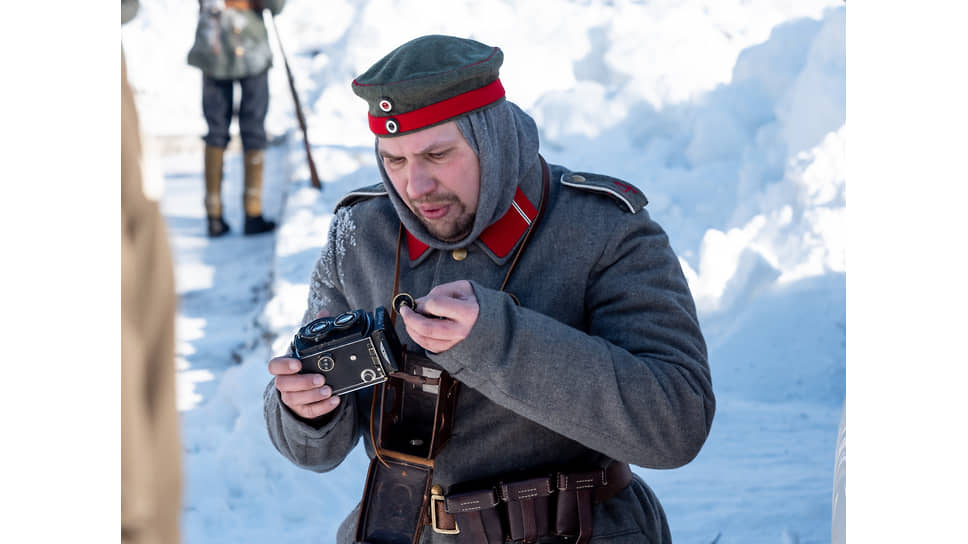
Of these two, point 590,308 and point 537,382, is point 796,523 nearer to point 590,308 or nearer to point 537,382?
point 590,308

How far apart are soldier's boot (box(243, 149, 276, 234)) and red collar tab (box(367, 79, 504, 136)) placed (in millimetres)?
4063

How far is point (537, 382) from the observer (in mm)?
1538

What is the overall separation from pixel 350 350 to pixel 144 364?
377mm

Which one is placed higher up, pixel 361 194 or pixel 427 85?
pixel 427 85

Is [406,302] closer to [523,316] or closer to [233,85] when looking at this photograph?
[523,316]

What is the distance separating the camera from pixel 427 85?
1.70m

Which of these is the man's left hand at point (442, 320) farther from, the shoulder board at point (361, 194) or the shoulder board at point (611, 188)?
the shoulder board at point (361, 194)

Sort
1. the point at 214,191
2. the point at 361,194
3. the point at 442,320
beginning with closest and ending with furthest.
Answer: the point at 442,320 → the point at 361,194 → the point at 214,191

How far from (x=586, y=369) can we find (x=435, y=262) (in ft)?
1.55

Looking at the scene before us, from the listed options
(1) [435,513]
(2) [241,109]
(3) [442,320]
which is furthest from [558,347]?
(2) [241,109]

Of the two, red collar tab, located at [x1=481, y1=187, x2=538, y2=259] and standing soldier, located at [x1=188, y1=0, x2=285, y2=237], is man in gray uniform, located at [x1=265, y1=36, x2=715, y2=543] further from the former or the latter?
standing soldier, located at [x1=188, y1=0, x2=285, y2=237]

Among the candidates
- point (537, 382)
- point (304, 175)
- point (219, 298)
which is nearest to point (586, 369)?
point (537, 382)

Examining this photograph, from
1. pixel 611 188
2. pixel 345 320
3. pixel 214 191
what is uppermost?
pixel 214 191

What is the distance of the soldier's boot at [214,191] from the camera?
18.3 ft
